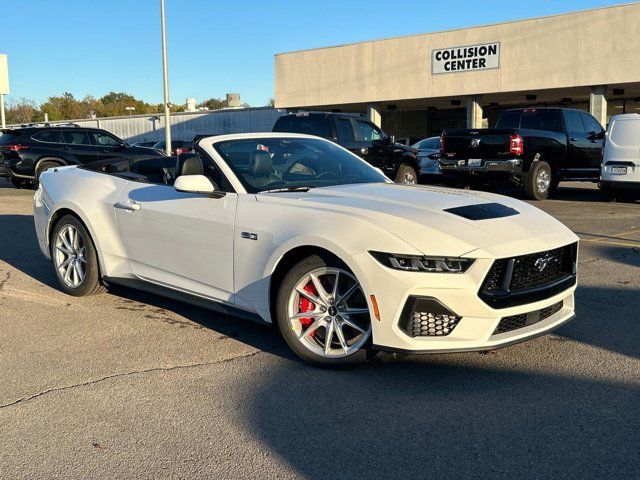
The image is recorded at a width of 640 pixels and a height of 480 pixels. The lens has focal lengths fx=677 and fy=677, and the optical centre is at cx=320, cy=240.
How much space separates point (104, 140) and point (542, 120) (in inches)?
451

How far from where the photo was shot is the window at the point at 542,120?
14883 mm

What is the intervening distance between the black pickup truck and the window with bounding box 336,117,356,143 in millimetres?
1985

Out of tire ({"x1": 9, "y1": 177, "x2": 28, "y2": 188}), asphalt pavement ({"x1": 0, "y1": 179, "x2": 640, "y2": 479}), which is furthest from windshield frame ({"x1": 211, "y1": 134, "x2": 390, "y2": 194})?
tire ({"x1": 9, "y1": 177, "x2": 28, "y2": 188})

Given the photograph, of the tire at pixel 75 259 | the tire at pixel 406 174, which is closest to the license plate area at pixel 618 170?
the tire at pixel 406 174

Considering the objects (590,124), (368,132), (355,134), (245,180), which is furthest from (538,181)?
(245,180)

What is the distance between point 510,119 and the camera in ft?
50.4

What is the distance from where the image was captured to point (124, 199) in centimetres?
560

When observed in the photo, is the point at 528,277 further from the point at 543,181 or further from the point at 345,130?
the point at 543,181

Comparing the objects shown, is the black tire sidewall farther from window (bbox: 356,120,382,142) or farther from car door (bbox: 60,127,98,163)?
car door (bbox: 60,127,98,163)

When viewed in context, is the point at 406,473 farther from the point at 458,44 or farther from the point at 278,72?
the point at 278,72

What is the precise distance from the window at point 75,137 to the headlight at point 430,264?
53.3 ft

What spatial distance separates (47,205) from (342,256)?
3704 millimetres

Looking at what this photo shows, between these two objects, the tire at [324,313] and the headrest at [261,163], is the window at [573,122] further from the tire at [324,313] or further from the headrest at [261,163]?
the tire at [324,313]

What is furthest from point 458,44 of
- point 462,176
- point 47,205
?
point 47,205
